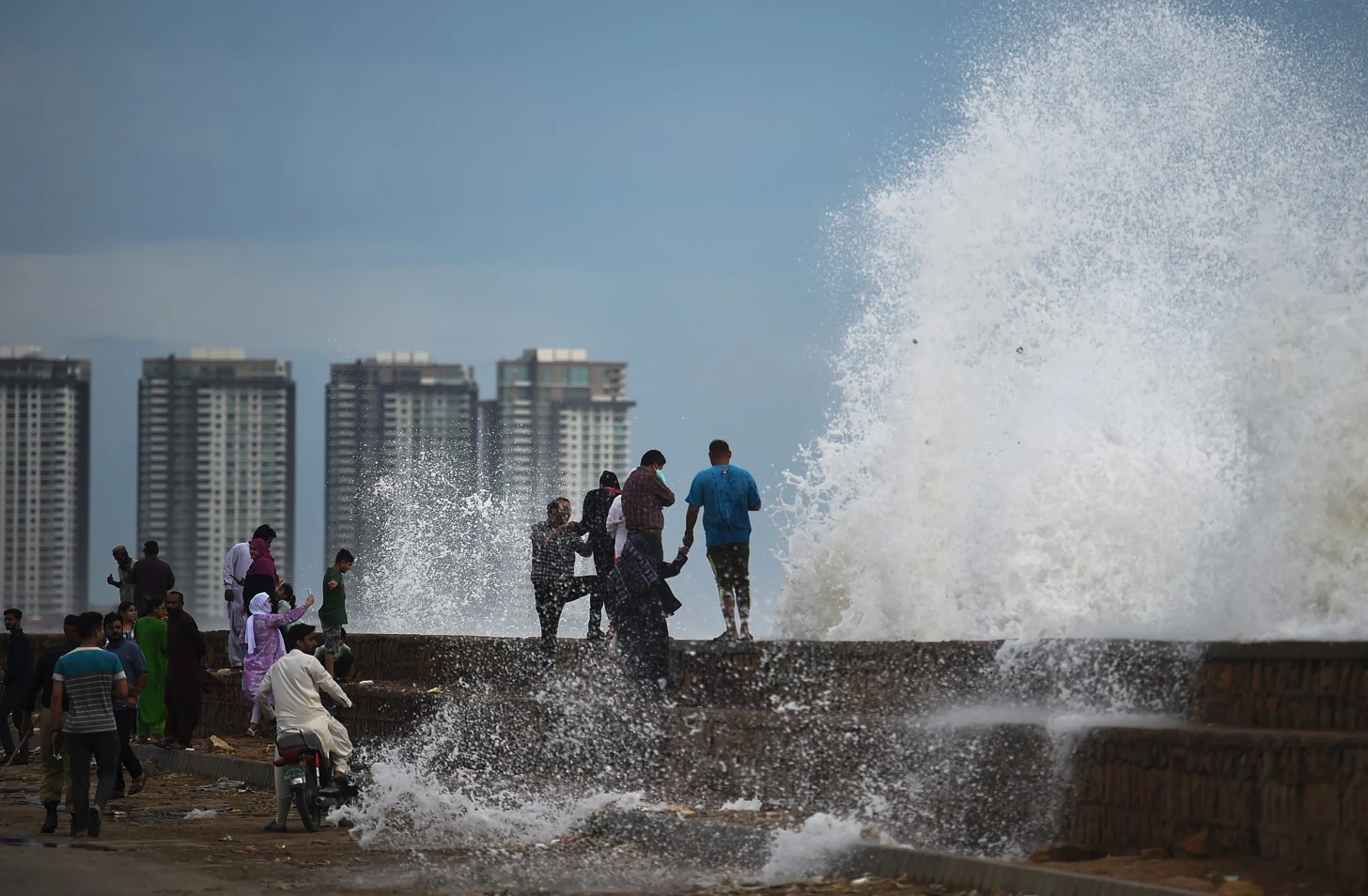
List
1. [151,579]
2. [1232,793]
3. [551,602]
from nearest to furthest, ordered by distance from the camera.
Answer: [1232,793], [551,602], [151,579]

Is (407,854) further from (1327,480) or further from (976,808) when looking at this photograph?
(1327,480)

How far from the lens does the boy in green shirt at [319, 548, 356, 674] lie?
17.5 m

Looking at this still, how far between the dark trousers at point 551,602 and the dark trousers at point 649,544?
64.4 inches

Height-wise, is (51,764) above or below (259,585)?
below

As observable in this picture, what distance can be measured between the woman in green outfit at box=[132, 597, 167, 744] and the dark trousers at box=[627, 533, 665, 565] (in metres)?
6.22

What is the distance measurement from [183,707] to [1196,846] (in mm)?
12349

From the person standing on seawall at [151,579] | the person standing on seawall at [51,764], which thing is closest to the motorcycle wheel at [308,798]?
the person standing on seawall at [51,764]

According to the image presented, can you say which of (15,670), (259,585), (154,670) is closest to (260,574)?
(259,585)

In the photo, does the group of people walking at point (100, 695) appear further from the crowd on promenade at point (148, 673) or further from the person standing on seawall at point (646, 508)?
the person standing on seawall at point (646, 508)

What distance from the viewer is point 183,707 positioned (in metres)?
17.7

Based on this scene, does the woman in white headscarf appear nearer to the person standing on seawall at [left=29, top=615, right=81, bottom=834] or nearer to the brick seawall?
the brick seawall

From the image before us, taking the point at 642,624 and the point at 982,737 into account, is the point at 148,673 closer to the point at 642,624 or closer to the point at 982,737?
the point at 642,624

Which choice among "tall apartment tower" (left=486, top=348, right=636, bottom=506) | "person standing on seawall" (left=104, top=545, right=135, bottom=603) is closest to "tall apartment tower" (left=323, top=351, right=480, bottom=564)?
"tall apartment tower" (left=486, top=348, right=636, bottom=506)

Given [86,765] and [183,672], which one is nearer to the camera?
[86,765]
